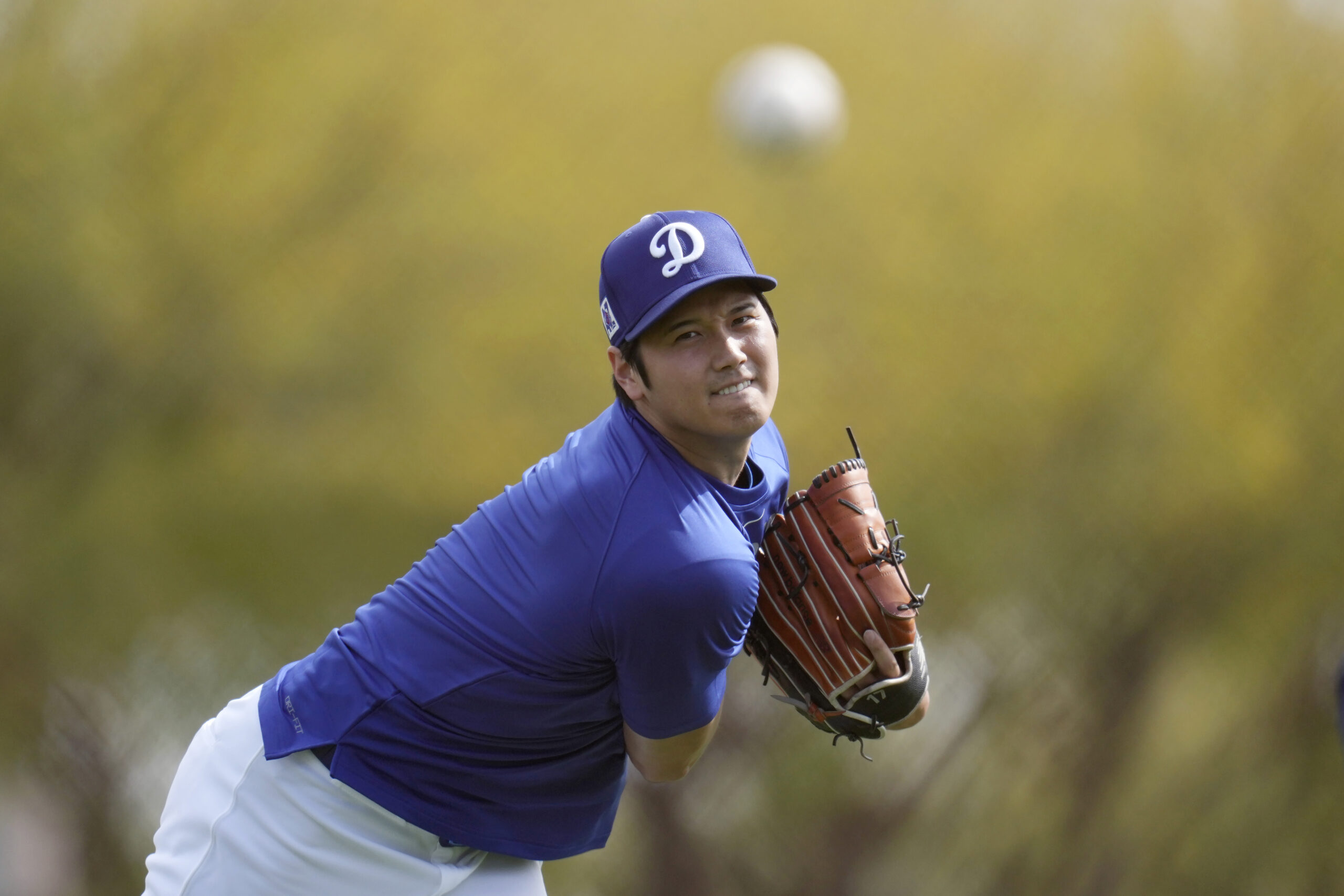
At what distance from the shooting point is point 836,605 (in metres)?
1.55

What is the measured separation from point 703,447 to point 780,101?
1.93 m

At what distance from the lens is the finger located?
1.53 m

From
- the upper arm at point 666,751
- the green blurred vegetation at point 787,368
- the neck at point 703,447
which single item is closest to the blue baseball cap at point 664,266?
the neck at point 703,447

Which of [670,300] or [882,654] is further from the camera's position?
[882,654]

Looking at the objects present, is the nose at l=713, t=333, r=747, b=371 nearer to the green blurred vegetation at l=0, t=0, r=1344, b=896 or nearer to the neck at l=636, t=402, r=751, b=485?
the neck at l=636, t=402, r=751, b=485

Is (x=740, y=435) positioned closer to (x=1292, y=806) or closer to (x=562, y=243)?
(x=562, y=243)

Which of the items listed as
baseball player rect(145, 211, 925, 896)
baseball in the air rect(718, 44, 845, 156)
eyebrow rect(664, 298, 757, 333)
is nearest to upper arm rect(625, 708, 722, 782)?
baseball player rect(145, 211, 925, 896)

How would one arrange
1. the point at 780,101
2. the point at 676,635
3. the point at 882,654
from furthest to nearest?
the point at 780,101 → the point at 882,654 → the point at 676,635

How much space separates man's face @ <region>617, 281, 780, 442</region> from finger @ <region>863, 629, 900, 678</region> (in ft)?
1.23

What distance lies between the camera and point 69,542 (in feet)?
9.88

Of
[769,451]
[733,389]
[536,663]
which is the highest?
[733,389]

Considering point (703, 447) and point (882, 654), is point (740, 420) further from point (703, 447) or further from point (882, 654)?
point (882, 654)

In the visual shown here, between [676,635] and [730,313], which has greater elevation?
[730,313]

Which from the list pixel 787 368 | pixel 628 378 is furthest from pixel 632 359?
pixel 787 368
